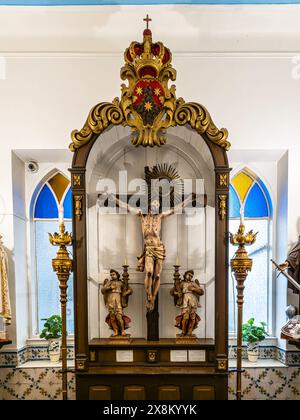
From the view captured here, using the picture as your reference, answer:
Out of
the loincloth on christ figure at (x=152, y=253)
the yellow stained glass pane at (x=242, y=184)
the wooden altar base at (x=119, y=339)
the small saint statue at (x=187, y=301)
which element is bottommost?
the wooden altar base at (x=119, y=339)

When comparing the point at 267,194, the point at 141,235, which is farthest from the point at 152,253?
the point at 267,194

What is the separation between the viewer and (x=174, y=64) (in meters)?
3.16

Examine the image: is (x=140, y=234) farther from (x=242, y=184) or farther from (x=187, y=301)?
(x=242, y=184)

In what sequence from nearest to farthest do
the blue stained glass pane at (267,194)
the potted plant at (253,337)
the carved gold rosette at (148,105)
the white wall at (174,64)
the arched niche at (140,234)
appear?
the carved gold rosette at (148,105), the arched niche at (140,234), the white wall at (174,64), the potted plant at (253,337), the blue stained glass pane at (267,194)

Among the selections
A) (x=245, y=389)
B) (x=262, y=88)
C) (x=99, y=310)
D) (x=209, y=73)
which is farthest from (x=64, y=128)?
(x=245, y=389)

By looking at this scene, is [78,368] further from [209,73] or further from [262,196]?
[209,73]

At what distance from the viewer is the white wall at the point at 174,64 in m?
3.13

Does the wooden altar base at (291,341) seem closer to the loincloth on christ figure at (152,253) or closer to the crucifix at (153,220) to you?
the crucifix at (153,220)

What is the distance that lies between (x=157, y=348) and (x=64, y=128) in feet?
6.69

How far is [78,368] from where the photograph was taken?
259cm

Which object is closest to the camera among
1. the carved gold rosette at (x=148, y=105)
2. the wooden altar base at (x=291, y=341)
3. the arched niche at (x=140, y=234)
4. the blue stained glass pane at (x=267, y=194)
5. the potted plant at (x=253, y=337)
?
the carved gold rosette at (x=148, y=105)

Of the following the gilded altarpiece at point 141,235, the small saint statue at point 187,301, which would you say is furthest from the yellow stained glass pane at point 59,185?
the small saint statue at point 187,301

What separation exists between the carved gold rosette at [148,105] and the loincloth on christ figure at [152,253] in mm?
902

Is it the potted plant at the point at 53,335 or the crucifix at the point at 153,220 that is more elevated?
the crucifix at the point at 153,220
